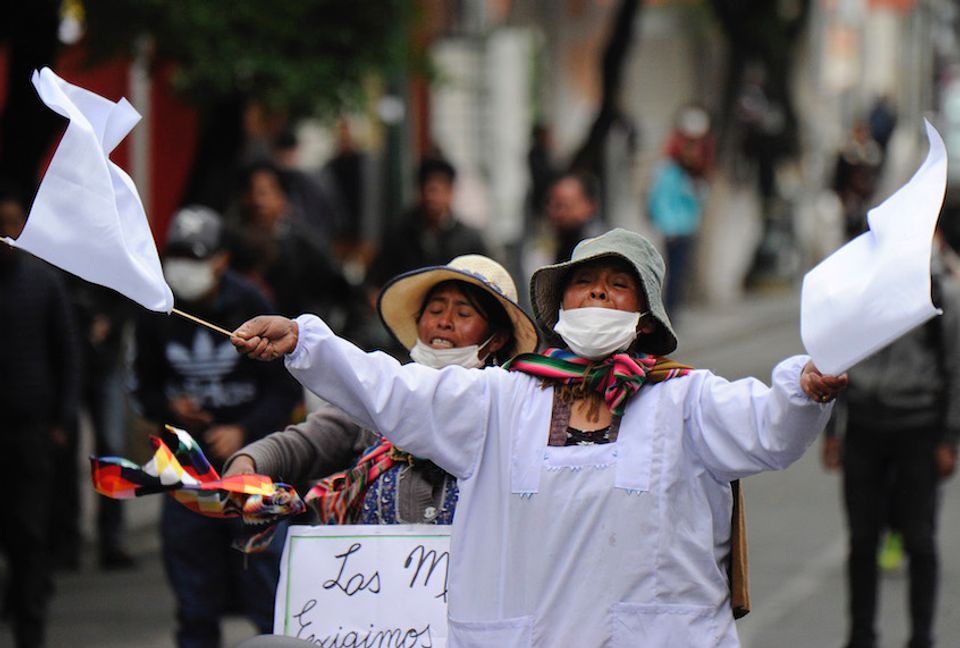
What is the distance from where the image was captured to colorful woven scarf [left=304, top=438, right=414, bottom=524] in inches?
186

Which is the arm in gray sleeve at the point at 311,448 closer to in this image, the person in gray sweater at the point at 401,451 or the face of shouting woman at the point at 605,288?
the person in gray sweater at the point at 401,451

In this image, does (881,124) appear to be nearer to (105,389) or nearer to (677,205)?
(677,205)

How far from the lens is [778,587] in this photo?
8805mm

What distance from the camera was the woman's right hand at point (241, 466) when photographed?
461cm

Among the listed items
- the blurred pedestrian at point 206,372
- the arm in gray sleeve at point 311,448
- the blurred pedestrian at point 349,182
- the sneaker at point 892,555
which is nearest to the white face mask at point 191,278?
the blurred pedestrian at point 206,372

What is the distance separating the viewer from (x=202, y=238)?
7125 millimetres

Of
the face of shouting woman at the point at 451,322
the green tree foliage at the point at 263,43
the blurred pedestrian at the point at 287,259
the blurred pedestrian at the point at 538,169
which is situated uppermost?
the blurred pedestrian at the point at 538,169

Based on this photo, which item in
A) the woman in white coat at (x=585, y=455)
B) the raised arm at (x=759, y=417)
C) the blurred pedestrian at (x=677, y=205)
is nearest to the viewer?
the raised arm at (x=759, y=417)

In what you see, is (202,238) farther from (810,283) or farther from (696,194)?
(696,194)

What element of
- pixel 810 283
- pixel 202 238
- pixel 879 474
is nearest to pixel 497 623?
pixel 810 283

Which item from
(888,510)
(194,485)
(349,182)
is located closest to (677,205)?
(349,182)

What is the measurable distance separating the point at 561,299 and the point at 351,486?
84 cm

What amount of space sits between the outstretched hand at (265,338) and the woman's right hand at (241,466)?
75 centimetres

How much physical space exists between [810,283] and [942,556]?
242 inches
